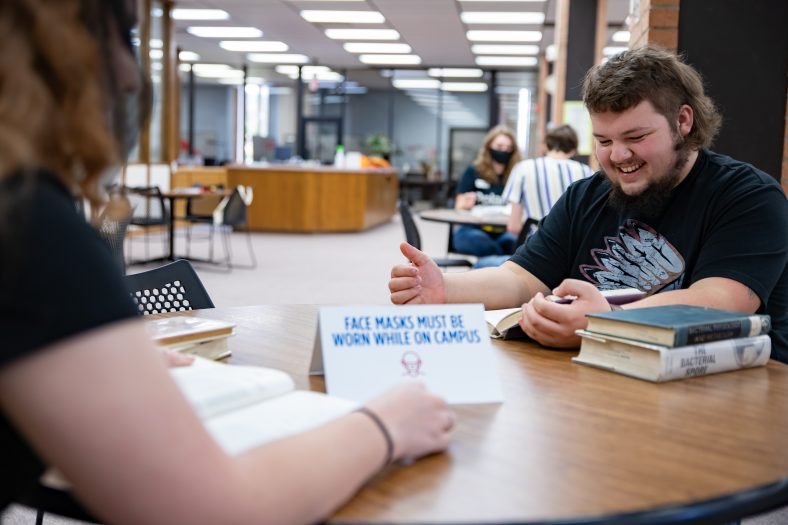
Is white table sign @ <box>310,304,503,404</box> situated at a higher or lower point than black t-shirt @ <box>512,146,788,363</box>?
lower

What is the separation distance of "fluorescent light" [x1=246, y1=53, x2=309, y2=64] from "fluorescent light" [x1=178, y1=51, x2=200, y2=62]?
1.10 meters

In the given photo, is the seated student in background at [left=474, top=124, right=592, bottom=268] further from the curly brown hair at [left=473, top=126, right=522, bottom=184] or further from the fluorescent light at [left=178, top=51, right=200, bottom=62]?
the fluorescent light at [left=178, top=51, right=200, bottom=62]

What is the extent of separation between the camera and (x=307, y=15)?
36.8 ft

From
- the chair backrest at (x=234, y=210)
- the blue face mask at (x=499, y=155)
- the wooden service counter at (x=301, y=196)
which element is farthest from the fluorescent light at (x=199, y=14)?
the blue face mask at (x=499, y=155)

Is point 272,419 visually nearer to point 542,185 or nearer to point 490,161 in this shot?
point 542,185

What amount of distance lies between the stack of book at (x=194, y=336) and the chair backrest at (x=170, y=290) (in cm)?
47

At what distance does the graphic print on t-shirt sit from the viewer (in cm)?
174

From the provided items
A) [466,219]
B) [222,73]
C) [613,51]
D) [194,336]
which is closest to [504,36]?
[613,51]

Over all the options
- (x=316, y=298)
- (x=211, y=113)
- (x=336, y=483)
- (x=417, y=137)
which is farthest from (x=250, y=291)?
(x=211, y=113)

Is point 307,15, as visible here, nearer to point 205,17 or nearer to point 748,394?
point 205,17

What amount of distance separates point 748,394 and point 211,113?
19150 mm

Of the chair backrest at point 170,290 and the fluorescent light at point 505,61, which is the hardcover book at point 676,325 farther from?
the fluorescent light at point 505,61

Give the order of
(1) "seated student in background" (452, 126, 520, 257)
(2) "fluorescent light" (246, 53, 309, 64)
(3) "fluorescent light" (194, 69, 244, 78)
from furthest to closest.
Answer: (3) "fluorescent light" (194, 69, 244, 78) < (2) "fluorescent light" (246, 53, 309, 64) < (1) "seated student in background" (452, 126, 520, 257)

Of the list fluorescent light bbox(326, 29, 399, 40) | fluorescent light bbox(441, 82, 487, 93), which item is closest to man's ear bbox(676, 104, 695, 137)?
fluorescent light bbox(326, 29, 399, 40)
